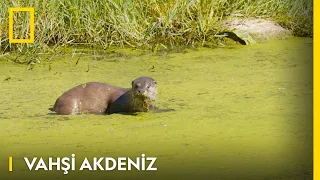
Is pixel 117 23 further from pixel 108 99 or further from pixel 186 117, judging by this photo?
pixel 186 117

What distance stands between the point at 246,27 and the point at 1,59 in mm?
2585

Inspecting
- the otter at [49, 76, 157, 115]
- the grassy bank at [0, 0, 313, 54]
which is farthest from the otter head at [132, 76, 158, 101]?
the grassy bank at [0, 0, 313, 54]

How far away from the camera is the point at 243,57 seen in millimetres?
8688

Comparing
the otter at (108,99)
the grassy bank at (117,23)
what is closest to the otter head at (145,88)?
the otter at (108,99)

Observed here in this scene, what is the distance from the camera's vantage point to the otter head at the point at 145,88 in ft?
21.3

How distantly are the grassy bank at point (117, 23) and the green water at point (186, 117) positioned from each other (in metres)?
0.23

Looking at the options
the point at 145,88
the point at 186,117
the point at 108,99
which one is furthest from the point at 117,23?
the point at 186,117

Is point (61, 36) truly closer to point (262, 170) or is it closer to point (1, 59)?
point (1, 59)

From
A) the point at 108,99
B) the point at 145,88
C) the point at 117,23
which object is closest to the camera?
the point at 145,88

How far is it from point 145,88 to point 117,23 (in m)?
2.60

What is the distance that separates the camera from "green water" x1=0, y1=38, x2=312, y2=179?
201 inches

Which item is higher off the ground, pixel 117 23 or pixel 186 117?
pixel 117 23

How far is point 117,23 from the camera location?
9016mm

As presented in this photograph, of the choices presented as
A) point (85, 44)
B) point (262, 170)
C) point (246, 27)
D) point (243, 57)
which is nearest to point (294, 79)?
point (243, 57)
